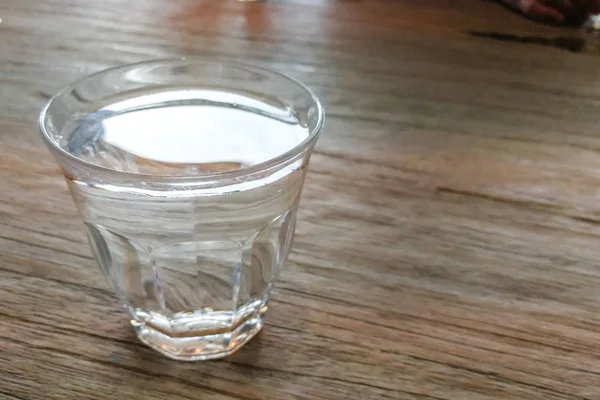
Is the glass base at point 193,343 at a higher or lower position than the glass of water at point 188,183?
lower

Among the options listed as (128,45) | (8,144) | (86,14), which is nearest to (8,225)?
(8,144)

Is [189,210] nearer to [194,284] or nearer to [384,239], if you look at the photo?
[194,284]

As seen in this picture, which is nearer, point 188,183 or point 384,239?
point 188,183

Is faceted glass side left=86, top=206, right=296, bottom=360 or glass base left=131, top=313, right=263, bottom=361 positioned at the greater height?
faceted glass side left=86, top=206, right=296, bottom=360

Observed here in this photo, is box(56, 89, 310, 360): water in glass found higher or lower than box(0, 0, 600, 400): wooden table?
higher

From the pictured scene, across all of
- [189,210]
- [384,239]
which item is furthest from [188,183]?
[384,239]

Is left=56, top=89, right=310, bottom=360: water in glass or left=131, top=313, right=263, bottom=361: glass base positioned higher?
left=56, top=89, right=310, bottom=360: water in glass
